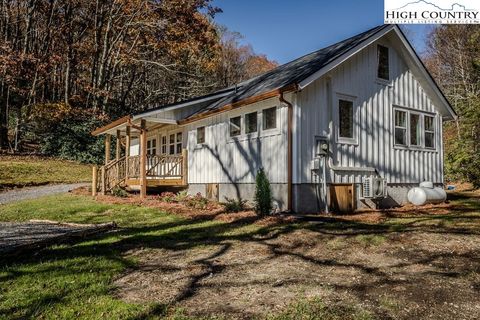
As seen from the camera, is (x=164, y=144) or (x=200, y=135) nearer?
(x=200, y=135)

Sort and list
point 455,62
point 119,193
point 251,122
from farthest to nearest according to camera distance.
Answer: point 455,62
point 119,193
point 251,122

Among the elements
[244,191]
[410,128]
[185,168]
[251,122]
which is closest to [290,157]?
[251,122]

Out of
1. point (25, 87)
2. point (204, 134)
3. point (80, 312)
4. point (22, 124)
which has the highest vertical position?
point (25, 87)

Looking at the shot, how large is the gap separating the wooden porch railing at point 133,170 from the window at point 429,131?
391 inches

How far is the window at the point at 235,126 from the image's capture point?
1330 centimetres

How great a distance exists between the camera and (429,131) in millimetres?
14602

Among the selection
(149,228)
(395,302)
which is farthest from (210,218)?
(395,302)

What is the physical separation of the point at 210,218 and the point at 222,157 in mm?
4335

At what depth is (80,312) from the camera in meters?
Result: 3.96

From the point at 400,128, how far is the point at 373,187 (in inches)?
119

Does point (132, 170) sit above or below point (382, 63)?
below

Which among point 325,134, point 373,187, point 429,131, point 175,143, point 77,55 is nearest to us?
point 325,134

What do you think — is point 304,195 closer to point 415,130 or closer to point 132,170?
point 415,130

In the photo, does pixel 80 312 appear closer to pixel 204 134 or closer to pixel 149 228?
pixel 149 228
